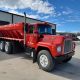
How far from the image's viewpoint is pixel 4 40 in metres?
13.4

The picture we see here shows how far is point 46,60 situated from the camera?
7.35 m

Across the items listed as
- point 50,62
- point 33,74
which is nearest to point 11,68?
point 33,74

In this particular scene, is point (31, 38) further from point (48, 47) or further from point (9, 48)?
point (9, 48)

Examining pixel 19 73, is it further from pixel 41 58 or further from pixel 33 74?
pixel 41 58

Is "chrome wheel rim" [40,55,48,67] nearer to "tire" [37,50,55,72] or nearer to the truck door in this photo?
"tire" [37,50,55,72]

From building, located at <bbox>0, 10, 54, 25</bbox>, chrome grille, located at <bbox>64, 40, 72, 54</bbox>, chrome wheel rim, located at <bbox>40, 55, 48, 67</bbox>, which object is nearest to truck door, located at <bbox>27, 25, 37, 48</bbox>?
chrome wheel rim, located at <bbox>40, 55, 48, 67</bbox>

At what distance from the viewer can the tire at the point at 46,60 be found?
23.4 feet

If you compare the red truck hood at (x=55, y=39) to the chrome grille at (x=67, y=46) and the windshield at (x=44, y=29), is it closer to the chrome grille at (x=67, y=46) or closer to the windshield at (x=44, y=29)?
the chrome grille at (x=67, y=46)

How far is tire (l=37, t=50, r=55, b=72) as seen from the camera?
714 centimetres

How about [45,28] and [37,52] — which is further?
[45,28]

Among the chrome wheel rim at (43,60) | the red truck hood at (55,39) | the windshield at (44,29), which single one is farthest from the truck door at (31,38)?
the chrome wheel rim at (43,60)

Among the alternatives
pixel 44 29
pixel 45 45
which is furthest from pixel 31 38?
pixel 45 45

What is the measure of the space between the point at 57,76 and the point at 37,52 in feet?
6.80

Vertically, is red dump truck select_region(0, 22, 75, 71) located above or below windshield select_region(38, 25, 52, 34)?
below
